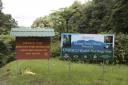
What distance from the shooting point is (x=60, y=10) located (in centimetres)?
6675

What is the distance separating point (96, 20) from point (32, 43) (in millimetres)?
30106

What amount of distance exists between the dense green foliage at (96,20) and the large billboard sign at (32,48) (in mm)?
9064

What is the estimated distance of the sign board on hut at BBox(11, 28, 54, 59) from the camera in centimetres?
2136

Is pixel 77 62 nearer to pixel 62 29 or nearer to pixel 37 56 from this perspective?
pixel 37 56

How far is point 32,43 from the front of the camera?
845 inches

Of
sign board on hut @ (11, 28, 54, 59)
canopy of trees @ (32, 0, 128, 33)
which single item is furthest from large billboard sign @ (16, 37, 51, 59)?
canopy of trees @ (32, 0, 128, 33)

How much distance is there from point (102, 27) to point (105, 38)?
19470 millimetres

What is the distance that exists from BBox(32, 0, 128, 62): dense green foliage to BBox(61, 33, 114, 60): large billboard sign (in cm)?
123

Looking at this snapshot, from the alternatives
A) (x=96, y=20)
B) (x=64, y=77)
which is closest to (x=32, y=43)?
(x=64, y=77)

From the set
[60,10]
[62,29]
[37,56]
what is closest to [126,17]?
[62,29]

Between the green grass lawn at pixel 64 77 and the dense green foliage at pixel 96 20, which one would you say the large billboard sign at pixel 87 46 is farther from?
the green grass lawn at pixel 64 77

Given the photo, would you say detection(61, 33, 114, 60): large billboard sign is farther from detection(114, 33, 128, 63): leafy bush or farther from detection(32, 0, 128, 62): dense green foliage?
detection(32, 0, 128, 62): dense green foliage

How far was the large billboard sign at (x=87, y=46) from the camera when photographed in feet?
93.4

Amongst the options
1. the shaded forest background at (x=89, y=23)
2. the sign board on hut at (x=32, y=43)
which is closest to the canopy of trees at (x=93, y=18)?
the shaded forest background at (x=89, y=23)
